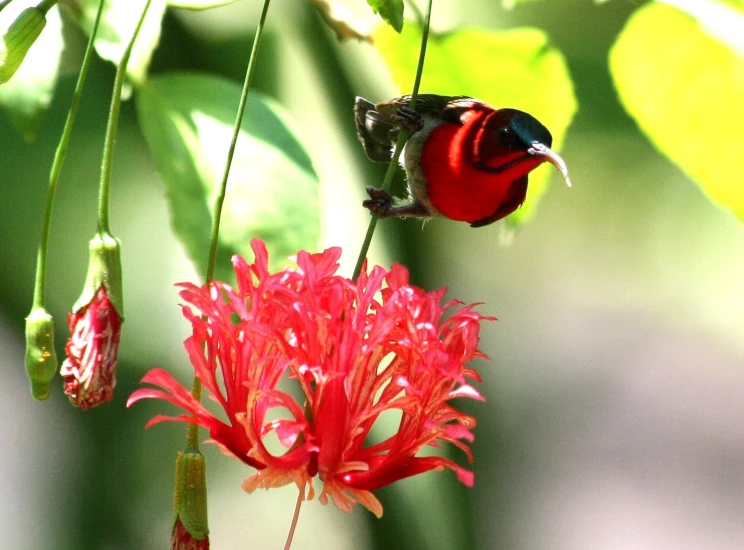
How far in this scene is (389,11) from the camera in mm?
586

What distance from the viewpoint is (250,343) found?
63 centimetres

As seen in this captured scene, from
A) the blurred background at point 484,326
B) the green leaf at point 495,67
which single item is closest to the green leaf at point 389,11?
the green leaf at point 495,67

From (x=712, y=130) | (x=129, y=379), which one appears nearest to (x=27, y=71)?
(x=712, y=130)

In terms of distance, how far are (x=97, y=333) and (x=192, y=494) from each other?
13cm

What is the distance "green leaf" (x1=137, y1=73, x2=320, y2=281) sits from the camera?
0.79m

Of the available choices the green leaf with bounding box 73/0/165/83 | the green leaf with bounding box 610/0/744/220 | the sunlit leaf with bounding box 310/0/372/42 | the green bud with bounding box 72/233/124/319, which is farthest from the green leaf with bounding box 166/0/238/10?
the green leaf with bounding box 610/0/744/220

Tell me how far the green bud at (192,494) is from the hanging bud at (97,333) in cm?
8

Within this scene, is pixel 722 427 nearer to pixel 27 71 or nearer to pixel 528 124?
pixel 528 124

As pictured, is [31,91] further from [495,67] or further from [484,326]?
[484,326]

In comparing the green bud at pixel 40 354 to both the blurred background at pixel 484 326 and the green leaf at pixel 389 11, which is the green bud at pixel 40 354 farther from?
the blurred background at pixel 484 326

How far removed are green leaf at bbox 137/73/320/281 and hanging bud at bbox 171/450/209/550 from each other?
0.20 m

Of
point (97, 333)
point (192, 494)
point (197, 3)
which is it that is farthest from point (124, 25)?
point (192, 494)

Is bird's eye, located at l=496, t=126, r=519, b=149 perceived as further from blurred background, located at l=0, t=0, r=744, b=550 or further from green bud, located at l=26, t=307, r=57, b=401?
green bud, located at l=26, t=307, r=57, b=401

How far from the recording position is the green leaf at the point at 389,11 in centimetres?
58
